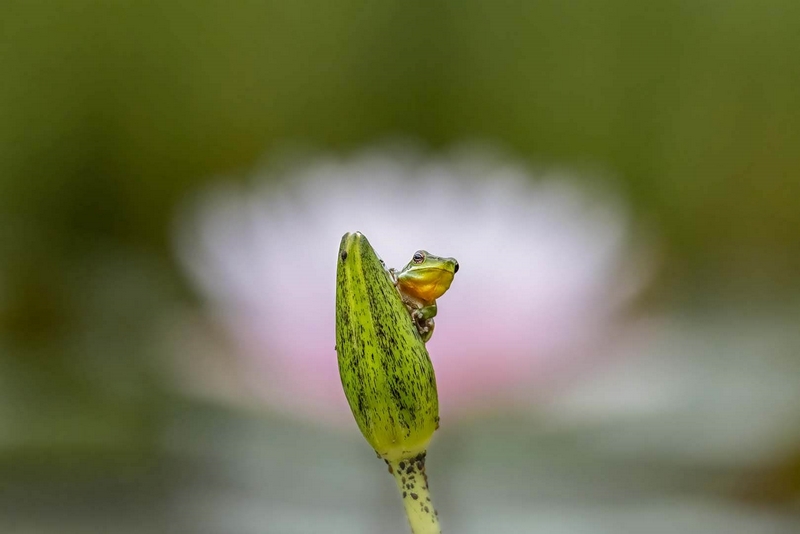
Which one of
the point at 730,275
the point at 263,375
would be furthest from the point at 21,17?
the point at 730,275

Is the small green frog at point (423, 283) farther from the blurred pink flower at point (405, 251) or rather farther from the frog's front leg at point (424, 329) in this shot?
the blurred pink flower at point (405, 251)

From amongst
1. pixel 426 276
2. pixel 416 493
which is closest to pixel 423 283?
pixel 426 276

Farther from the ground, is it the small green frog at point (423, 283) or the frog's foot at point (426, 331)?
the small green frog at point (423, 283)

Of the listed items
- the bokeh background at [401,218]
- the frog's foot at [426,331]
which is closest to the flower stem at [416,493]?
the frog's foot at [426,331]

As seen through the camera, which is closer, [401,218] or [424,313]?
[424,313]

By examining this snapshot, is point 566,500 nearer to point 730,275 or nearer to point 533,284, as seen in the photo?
point 533,284

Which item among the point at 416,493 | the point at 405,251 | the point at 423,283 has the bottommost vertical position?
the point at 416,493

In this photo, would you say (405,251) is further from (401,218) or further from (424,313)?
(424,313)

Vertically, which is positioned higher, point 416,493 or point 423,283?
point 423,283
